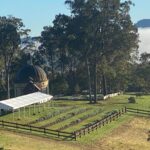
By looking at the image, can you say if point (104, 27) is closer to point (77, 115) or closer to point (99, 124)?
point (77, 115)

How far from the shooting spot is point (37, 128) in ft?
212

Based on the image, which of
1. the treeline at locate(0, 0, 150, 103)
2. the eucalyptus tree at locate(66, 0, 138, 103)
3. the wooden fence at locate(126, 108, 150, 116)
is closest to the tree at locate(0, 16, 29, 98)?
the treeline at locate(0, 0, 150, 103)

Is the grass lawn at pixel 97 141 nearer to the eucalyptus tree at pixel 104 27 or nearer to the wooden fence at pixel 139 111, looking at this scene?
the wooden fence at pixel 139 111

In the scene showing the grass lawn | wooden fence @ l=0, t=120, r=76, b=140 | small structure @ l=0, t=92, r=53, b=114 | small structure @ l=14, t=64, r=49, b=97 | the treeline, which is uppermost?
the treeline

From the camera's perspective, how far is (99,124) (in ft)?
227

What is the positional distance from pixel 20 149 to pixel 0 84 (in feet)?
214

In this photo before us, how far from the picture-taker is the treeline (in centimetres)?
9800

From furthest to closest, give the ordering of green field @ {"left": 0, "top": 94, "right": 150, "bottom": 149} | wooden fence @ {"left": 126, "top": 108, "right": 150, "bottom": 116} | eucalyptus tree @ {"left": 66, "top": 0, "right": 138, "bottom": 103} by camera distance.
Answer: eucalyptus tree @ {"left": 66, "top": 0, "right": 138, "bottom": 103}, wooden fence @ {"left": 126, "top": 108, "right": 150, "bottom": 116}, green field @ {"left": 0, "top": 94, "right": 150, "bottom": 149}

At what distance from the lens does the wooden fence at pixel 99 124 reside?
206ft

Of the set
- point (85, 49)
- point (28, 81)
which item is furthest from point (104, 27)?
point (28, 81)

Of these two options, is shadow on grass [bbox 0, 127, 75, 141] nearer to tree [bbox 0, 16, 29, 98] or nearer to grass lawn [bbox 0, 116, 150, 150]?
grass lawn [bbox 0, 116, 150, 150]

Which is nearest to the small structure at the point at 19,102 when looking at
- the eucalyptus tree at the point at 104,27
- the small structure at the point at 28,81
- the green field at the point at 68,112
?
the green field at the point at 68,112

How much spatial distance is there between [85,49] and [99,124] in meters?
32.9

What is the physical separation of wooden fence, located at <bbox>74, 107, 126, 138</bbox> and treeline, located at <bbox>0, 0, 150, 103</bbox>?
1880 cm
